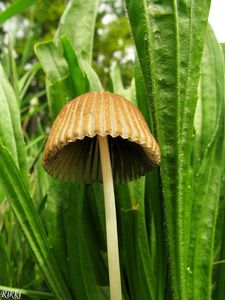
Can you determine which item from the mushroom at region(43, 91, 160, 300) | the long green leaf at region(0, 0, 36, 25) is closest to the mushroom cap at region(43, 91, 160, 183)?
the mushroom at region(43, 91, 160, 300)

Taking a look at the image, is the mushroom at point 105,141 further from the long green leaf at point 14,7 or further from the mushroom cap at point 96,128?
the long green leaf at point 14,7

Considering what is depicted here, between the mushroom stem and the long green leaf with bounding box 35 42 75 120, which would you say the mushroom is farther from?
the long green leaf with bounding box 35 42 75 120

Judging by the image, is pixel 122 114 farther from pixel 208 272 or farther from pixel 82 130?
pixel 208 272

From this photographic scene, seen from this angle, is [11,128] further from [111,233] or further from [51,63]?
[111,233]

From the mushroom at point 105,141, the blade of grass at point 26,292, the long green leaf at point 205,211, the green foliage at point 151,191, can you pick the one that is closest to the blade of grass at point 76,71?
the green foliage at point 151,191

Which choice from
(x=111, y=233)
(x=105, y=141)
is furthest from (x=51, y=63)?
(x=111, y=233)

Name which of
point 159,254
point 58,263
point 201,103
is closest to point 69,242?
point 58,263

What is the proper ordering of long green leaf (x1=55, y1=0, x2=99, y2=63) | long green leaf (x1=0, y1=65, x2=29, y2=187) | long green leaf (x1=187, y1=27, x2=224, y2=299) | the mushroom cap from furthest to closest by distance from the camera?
long green leaf (x1=55, y1=0, x2=99, y2=63) → long green leaf (x1=0, y1=65, x2=29, y2=187) → long green leaf (x1=187, y1=27, x2=224, y2=299) → the mushroom cap
